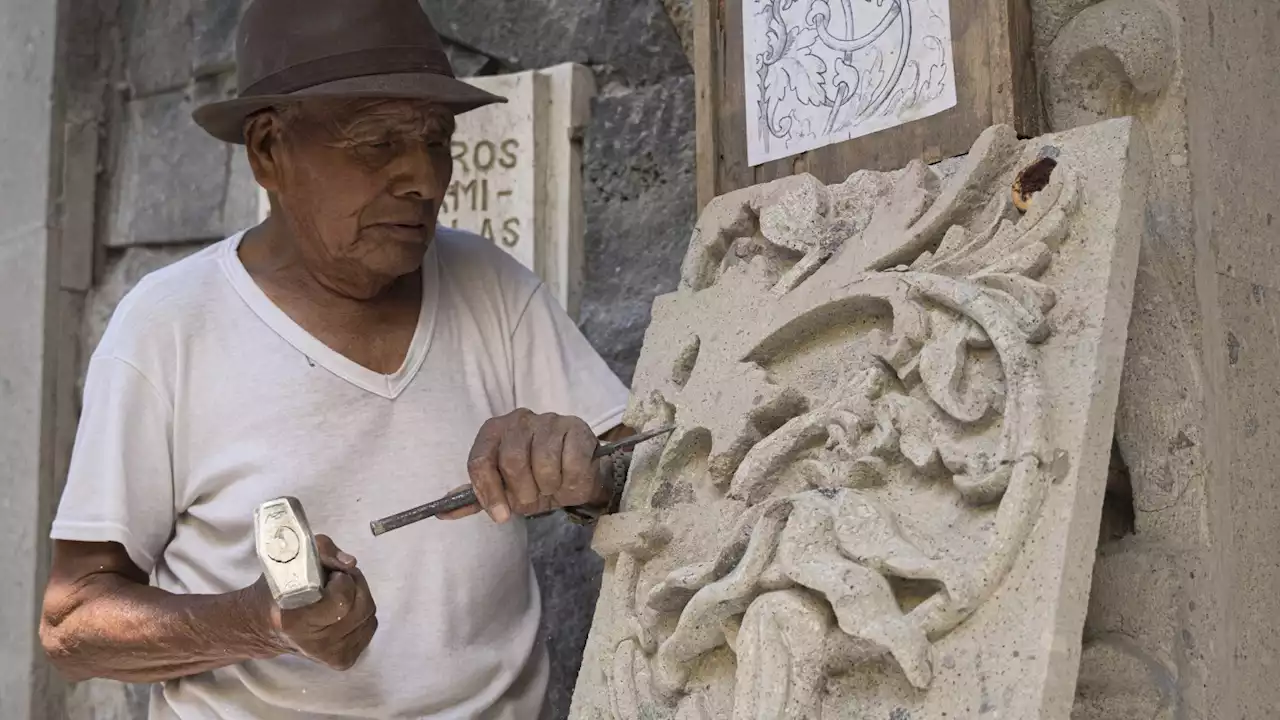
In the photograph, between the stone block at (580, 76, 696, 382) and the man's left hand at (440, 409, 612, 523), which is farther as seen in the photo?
the stone block at (580, 76, 696, 382)

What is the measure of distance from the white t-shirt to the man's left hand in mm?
220

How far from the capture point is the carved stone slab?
1142 mm

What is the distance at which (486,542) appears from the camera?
1.75 metres

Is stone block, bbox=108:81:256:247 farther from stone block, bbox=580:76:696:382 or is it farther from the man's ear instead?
the man's ear

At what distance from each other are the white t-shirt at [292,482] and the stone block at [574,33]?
0.77 metres

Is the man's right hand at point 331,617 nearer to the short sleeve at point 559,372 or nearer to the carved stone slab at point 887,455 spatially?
the carved stone slab at point 887,455

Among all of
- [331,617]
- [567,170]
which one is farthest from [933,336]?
[567,170]

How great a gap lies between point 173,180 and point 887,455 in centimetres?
201

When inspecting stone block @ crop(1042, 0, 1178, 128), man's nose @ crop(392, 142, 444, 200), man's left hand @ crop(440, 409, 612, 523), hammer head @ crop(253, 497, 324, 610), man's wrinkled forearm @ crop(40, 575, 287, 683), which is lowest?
man's wrinkled forearm @ crop(40, 575, 287, 683)

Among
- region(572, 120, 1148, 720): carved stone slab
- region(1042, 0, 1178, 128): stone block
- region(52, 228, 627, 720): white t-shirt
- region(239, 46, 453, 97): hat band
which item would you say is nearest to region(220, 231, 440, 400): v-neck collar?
region(52, 228, 627, 720): white t-shirt

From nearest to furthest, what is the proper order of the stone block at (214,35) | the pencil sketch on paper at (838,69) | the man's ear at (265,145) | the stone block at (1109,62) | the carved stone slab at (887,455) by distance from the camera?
the carved stone slab at (887,455) → the stone block at (1109,62) → the pencil sketch on paper at (838,69) → the man's ear at (265,145) → the stone block at (214,35)

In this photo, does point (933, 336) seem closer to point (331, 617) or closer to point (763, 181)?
point (763, 181)

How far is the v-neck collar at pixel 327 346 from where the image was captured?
5.69 feet

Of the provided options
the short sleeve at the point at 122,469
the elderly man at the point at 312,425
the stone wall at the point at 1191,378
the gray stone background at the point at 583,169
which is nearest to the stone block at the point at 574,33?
the gray stone background at the point at 583,169
